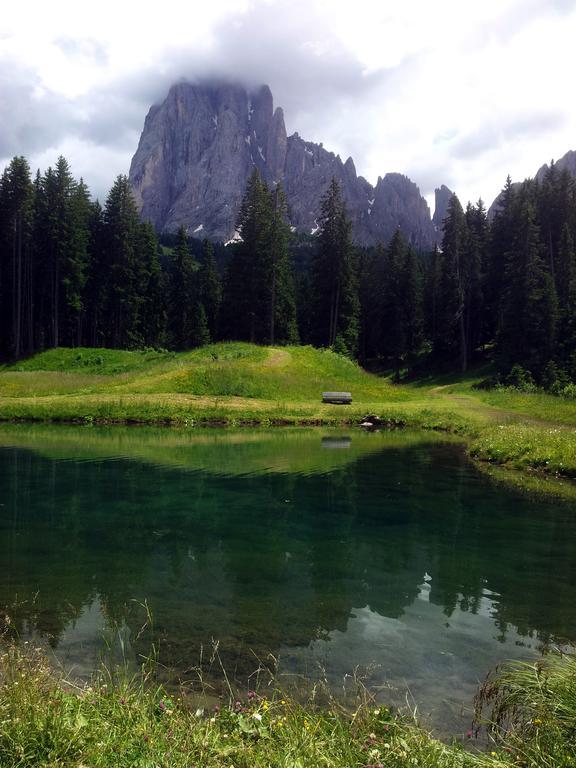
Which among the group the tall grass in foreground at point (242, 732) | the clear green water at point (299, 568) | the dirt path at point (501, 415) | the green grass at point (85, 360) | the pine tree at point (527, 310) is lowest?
the clear green water at point (299, 568)

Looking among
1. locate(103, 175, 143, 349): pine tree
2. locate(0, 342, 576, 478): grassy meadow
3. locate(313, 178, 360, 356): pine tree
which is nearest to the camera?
locate(0, 342, 576, 478): grassy meadow

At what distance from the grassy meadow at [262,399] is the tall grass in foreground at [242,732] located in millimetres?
17748

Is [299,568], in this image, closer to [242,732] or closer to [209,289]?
[242,732]

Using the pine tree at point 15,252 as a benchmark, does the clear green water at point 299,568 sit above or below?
below

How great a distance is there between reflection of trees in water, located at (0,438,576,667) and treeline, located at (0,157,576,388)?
47.1m

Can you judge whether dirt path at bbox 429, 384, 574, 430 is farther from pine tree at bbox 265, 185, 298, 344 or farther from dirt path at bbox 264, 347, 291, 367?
pine tree at bbox 265, 185, 298, 344

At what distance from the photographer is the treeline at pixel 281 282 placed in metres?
65.8

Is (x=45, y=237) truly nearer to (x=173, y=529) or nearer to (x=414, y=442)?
(x=414, y=442)

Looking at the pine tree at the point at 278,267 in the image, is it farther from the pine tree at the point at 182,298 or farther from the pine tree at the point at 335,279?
the pine tree at the point at 182,298

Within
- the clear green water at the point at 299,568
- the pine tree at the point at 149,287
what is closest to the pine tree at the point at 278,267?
the pine tree at the point at 149,287

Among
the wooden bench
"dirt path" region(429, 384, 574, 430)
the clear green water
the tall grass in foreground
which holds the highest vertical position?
the wooden bench

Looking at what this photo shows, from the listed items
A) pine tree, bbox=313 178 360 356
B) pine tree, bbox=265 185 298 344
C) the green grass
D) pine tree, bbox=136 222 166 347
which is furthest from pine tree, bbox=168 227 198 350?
pine tree, bbox=313 178 360 356

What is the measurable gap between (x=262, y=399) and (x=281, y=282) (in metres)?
31.3

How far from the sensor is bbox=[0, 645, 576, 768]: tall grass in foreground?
173 inches
